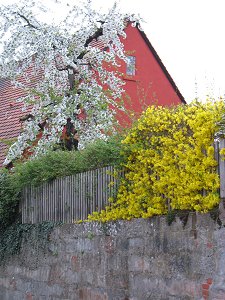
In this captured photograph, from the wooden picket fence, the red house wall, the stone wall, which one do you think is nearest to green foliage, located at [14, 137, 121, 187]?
the wooden picket fence

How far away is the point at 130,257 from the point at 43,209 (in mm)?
3337

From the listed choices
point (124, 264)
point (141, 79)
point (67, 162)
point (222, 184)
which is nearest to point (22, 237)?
point (67, 162)

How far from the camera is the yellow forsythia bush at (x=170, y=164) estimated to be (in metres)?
8.02

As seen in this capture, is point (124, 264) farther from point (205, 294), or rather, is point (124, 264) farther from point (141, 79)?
point (141, 79)

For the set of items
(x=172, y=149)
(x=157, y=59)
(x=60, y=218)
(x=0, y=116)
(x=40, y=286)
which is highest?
(x=157, y=59)

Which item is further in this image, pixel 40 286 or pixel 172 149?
pixel 40 286

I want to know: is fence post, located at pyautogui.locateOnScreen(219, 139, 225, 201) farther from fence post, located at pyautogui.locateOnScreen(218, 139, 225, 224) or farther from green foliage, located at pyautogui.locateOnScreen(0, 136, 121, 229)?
green foliage, located at pyautogui.locateOnScreen(0, 136, 121, 229)

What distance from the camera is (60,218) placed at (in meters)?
11.8

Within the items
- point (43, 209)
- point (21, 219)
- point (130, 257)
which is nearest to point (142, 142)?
point (130, 257)

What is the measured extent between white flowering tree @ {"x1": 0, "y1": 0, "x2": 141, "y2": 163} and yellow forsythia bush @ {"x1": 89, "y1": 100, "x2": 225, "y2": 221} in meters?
5.05

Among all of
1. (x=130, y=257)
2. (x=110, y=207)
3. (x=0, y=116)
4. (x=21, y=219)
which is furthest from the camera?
(x=0, y=116)

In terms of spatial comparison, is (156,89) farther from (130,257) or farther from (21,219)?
(130,257)

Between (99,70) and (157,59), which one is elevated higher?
(157,59)

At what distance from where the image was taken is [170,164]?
342 inches
